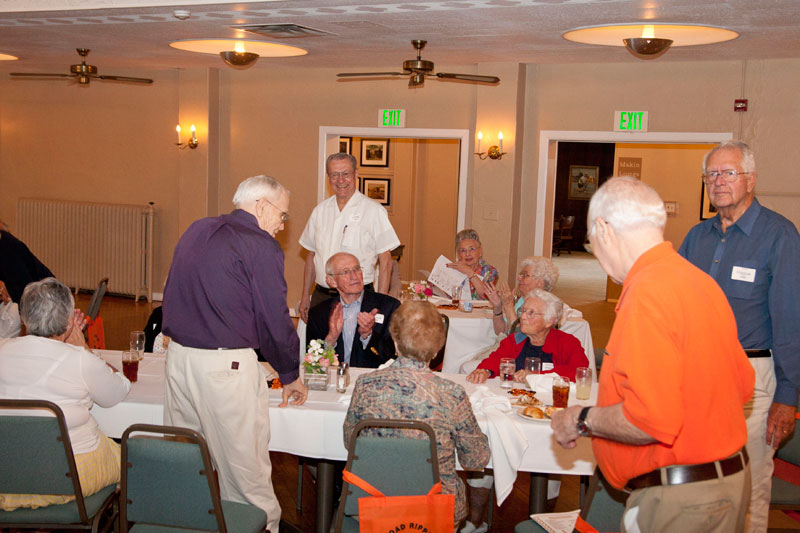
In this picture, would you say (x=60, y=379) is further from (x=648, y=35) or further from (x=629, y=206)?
(x=648, y=35)

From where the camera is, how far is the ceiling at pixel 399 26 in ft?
16.9

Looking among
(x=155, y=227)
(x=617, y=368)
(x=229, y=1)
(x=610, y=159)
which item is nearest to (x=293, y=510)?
(x=617, y=368)

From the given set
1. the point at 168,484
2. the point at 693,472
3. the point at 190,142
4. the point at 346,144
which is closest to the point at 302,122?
the point at 190,142

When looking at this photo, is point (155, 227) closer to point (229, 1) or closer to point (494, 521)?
point (229, 1)

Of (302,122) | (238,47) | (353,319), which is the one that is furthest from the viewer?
(302,122)

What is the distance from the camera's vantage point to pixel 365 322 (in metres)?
4.44

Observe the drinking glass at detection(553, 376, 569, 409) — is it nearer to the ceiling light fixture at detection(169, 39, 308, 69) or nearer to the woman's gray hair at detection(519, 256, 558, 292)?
the woman's gray hair at detection(519, 256, 558, 292)

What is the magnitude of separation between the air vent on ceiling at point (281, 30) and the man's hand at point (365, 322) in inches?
107

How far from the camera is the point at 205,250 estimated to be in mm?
3082

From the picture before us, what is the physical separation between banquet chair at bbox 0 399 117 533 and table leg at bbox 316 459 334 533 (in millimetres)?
926

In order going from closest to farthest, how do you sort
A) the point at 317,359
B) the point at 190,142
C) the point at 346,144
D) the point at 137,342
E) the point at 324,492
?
the point at 324,492
the point at 317,359
the point at 137,342
the point at 190,142
the point at 346,144

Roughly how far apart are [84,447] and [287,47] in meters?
5.45

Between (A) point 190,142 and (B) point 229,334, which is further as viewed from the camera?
(A) point 190,142

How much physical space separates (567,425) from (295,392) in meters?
1.59
